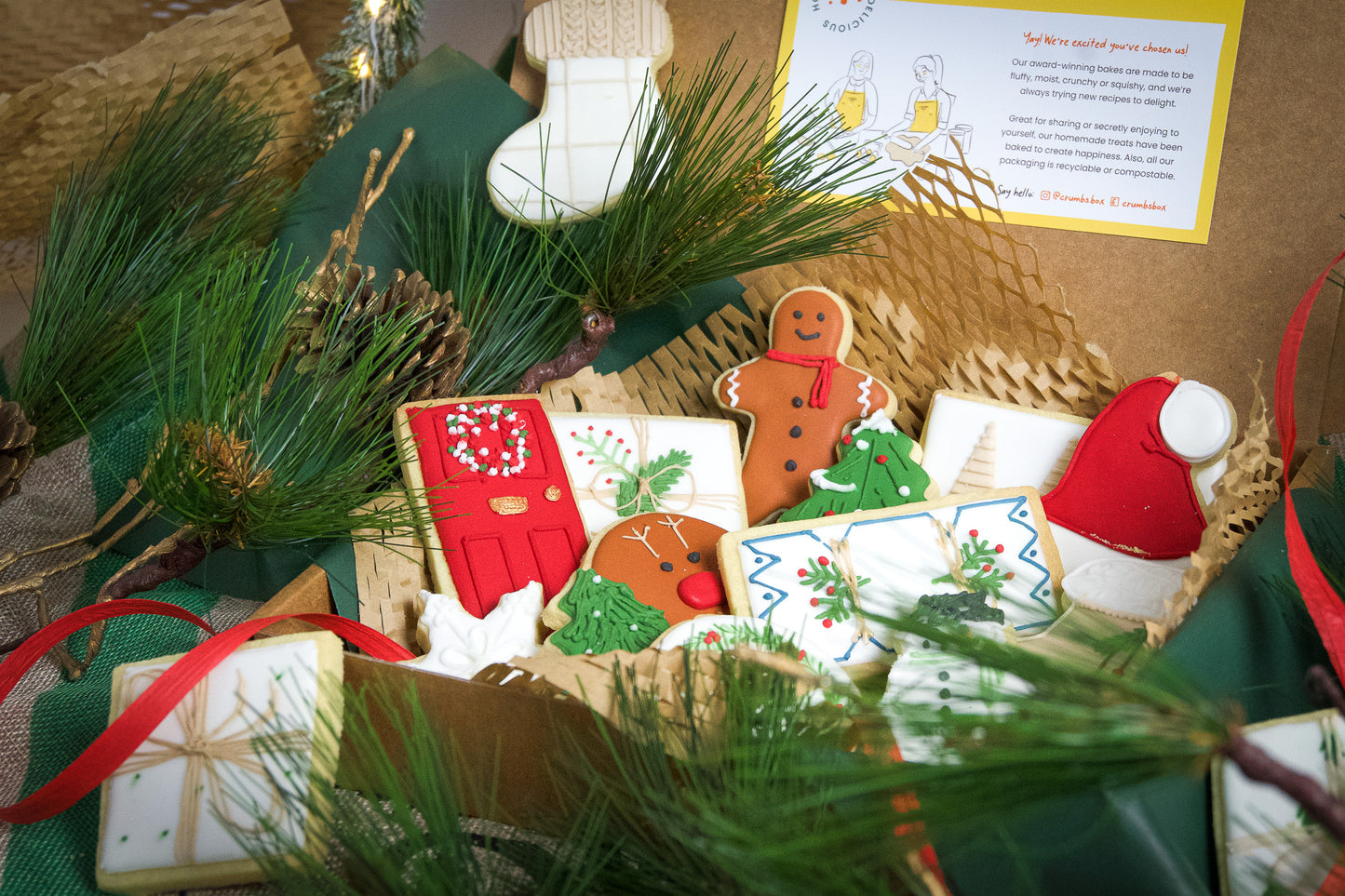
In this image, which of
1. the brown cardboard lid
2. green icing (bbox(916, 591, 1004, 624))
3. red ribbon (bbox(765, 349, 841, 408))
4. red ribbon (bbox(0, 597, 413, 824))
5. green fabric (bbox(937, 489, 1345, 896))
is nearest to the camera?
green fabric (bbox(937, 489, 1345, 896))

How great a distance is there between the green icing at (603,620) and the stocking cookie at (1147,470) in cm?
35

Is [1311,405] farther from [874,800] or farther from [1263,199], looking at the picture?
[874,800]

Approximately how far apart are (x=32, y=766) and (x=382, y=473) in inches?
10.6

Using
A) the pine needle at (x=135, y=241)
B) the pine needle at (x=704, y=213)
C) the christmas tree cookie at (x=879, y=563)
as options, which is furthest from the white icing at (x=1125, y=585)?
the pine needle at (x=135, y=241)

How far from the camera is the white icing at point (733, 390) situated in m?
0.80

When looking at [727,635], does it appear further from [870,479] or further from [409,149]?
[409,149]

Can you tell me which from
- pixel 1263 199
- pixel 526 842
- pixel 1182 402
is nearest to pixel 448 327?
pixel 526 842

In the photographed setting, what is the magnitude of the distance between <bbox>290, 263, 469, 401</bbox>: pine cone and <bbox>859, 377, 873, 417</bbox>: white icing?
0.34 metres

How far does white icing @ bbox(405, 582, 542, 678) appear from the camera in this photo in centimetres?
61

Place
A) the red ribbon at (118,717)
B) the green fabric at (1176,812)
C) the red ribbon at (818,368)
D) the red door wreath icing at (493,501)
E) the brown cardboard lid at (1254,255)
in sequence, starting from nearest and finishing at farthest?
the green fabric at (1176,812), the red ribbon at (118,717), the red door wreath icing at (493,501), the red ribbon at (818,368), the brown cardboard lid at (1254,255)

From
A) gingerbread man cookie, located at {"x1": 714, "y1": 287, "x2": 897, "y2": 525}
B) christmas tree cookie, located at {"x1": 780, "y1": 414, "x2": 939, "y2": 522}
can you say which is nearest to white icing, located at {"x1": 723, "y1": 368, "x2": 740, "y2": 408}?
gingerbread man cookie, located at {"x1": 714, "y1": 287, "x2": 897, "y2": 525}

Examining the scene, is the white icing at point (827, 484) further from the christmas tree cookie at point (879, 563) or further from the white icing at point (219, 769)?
the white icing at point (219, 769)

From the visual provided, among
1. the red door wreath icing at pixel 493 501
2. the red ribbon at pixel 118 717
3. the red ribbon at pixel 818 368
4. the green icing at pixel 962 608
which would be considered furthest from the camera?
the red ribbon at pixel 818 368

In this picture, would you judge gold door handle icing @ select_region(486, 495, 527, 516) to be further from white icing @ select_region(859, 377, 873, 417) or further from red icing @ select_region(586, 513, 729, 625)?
white icing @ select_region(859, 377, 873, 417)
